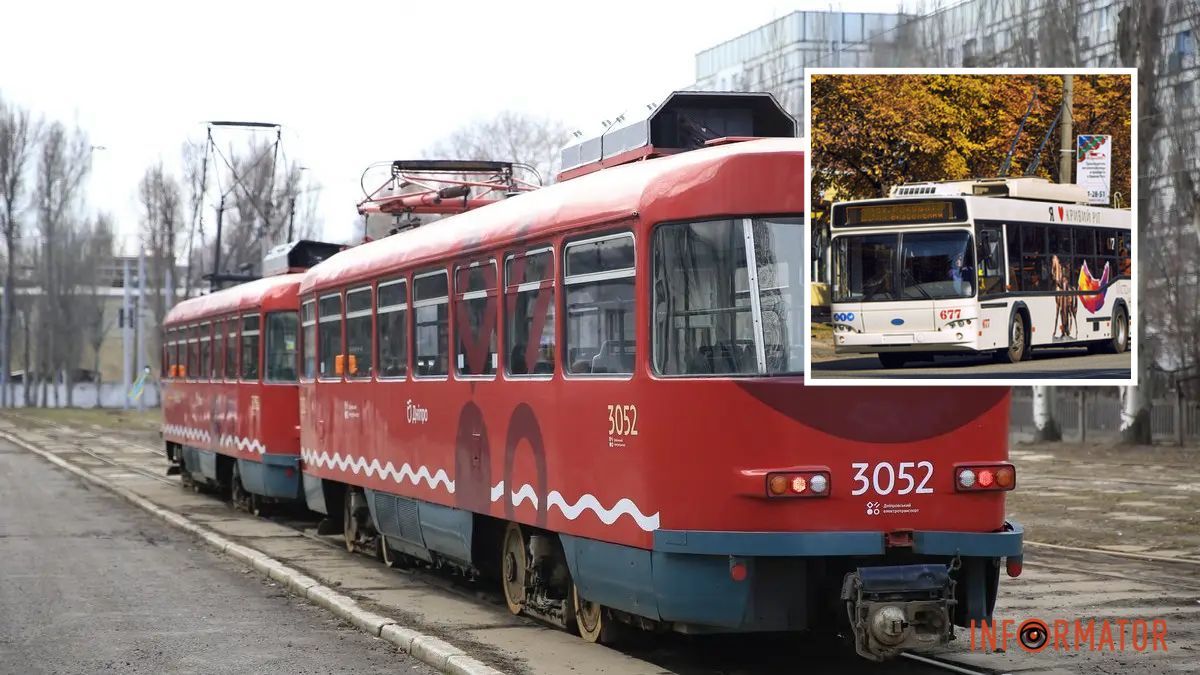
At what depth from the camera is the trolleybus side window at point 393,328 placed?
15469mm

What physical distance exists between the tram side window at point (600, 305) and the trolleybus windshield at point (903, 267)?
149cm

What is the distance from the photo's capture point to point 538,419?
1189 centimetres

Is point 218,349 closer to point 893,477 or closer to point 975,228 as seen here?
point 893,477

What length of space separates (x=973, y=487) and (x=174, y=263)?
8108cm

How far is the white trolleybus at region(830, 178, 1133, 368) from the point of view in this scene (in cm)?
897

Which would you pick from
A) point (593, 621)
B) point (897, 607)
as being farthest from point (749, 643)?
point (897, 607)

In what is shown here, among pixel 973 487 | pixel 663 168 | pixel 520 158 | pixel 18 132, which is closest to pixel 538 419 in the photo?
pixel 663 168

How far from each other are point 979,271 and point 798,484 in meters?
1.48

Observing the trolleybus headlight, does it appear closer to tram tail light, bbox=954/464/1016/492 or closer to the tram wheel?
tram tail light, bbox=954/464/1016/492

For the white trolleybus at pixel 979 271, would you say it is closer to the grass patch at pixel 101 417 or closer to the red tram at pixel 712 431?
the red tram at pixel 712 431

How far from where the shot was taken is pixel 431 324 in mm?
14602

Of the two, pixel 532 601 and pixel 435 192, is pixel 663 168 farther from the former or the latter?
pixel 435 192

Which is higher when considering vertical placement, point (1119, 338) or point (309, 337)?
point (309, 337)

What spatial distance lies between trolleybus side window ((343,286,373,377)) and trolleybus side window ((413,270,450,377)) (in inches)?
71.7
